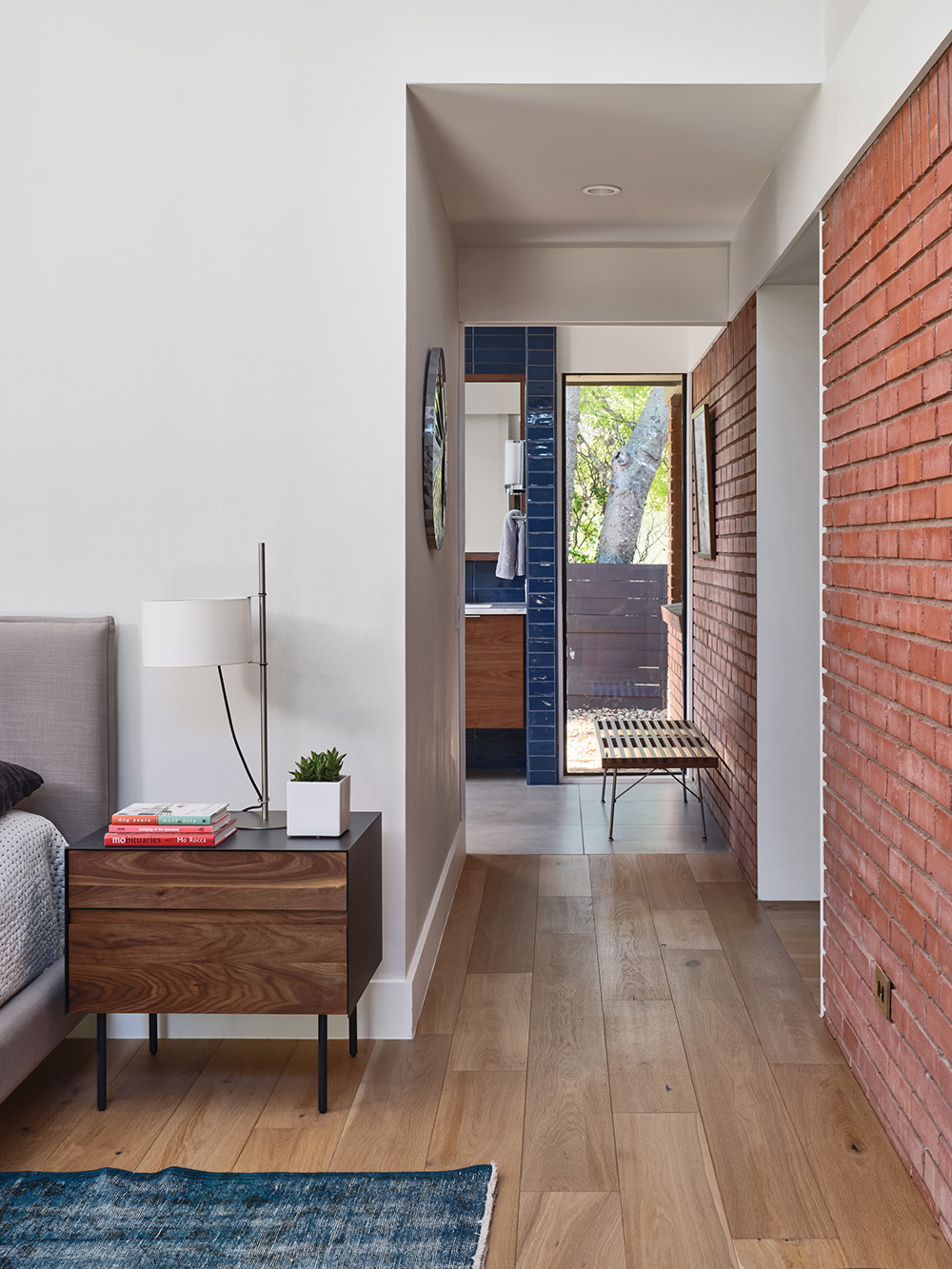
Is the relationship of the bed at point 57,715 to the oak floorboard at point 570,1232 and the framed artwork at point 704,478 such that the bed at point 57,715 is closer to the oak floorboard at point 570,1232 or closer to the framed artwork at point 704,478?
the oak floorboard at point 570,1232

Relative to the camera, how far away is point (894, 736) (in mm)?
2178

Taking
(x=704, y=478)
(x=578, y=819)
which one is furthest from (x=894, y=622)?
(x=578, y=819)

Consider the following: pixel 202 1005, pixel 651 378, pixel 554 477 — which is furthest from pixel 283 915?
pixel 651 378

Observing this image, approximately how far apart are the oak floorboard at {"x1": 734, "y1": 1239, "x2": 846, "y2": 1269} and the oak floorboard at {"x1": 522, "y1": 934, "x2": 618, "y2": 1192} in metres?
0.29

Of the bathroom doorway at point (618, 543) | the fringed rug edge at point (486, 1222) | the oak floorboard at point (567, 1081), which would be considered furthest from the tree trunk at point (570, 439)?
the fringed rug edge at point (486, 1222)

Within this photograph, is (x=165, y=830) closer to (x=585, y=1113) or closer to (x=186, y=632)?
(x=186, y=632)

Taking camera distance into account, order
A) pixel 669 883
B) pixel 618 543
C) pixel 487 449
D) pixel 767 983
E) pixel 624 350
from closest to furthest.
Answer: pixel 767 983 < pixel 669 883 < pixel 624 350 < pixel 618 543 < pixel 487 449

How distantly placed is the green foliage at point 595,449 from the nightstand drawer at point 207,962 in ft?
12.7

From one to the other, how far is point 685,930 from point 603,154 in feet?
7.99

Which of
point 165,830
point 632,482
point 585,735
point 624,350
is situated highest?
point 624,350

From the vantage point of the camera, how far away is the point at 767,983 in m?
3.02

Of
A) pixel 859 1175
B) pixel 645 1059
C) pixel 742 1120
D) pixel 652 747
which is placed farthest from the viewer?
pixel 652 747

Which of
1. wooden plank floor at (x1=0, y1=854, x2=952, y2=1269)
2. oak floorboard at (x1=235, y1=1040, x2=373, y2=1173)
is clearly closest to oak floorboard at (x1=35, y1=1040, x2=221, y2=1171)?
wooden plank floor at (x1=0, y1=854, x2=952, y2=1269)

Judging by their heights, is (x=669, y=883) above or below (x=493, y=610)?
below
